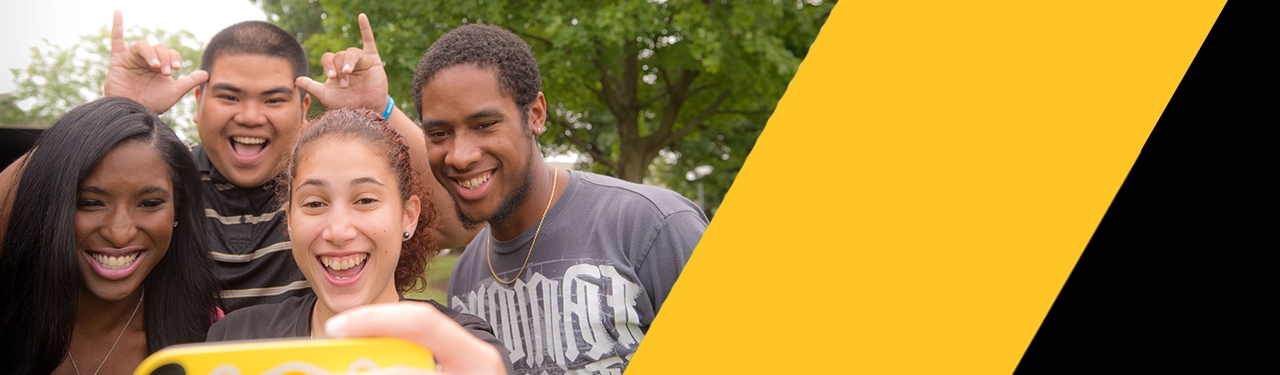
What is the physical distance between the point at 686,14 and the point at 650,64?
2.39 meters

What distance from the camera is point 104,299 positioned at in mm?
2666

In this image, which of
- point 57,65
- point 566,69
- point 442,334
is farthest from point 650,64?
point 57,65

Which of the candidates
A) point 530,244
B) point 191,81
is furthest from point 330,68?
point 530,244

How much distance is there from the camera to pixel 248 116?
360cm

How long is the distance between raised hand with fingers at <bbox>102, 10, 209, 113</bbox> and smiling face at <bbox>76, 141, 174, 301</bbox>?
1037 mm

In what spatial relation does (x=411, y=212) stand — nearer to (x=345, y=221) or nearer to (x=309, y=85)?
(x=345, y=221)

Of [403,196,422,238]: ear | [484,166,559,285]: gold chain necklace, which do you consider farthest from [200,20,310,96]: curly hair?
[403,196,422,238]: ear

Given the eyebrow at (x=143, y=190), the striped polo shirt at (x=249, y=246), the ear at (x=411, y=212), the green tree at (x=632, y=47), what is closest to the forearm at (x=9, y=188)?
the eyebrow at (x=143, y=190)

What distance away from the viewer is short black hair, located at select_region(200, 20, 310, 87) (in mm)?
3764

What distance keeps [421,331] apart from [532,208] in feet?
6.56

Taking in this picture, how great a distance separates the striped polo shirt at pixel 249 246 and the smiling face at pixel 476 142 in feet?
2.56

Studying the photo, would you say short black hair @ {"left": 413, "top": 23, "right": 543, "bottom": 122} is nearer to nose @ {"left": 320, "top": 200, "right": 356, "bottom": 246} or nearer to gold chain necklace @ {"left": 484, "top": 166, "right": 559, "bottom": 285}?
gold chain necklace @ {"left": 484, "top": 166, "right": 559, "bottom": 285}

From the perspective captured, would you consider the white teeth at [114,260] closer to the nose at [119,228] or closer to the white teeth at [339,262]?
the nose at [119,228]

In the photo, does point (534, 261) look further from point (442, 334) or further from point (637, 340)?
point (442, 334)
